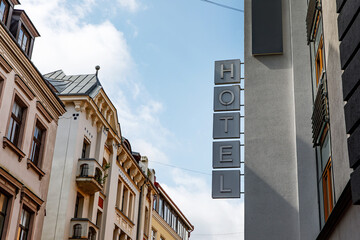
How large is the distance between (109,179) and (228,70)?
42.4 feet

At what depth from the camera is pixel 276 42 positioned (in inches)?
778

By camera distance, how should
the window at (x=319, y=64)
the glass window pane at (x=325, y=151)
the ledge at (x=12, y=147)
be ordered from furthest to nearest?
the ledge at (x=12, y=147)
the window at (x=319, y=64)
the glass window pane at (x=325, y=151)

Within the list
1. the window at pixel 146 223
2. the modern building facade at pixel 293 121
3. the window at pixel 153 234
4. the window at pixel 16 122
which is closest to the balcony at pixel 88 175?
the window at pixel 16 122

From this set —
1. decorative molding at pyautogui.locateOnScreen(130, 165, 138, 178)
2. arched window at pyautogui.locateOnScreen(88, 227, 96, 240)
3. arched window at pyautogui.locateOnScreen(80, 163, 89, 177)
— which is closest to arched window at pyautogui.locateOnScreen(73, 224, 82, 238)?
arched window at pyautogui.locateOnScreen(88, 227, 96, 240)

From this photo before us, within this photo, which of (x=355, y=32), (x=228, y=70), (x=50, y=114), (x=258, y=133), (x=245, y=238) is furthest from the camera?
(x=50, y=114)

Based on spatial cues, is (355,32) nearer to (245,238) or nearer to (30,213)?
(245,238)

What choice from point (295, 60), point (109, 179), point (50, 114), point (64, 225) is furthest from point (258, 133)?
point (109, 179)

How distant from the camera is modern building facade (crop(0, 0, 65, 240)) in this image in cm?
1762

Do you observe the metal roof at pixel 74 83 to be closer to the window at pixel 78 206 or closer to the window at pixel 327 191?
the window at pixel 78 206

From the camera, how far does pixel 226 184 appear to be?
18.2 metres

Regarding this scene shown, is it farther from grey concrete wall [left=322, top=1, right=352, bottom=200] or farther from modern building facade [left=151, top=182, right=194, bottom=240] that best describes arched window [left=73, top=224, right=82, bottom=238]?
modern building facade [left=151, top=182, right=194, bottom=240]

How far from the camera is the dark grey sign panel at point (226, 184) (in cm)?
1805

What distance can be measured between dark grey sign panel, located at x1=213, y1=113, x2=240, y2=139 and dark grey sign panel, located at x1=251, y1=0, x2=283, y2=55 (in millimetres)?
2550

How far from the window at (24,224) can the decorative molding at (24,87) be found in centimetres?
411
